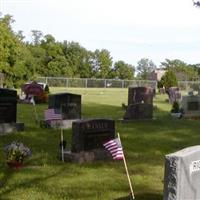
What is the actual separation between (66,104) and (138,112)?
10.5 feet

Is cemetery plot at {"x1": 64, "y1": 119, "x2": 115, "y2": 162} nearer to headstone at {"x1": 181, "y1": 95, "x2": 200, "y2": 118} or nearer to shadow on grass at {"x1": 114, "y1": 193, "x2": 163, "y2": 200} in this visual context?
shadow on grass at {"x1": 114, "y1": 193, "x2": 163, "y2": 200}

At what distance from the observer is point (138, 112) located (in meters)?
20.8

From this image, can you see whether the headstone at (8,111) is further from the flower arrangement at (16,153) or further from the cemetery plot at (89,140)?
the flower arrangement at (16,153)

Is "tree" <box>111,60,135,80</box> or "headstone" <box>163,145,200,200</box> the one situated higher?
"tree" <box>111,60,135,80</box>

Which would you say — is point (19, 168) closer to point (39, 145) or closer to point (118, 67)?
point (39, 145)

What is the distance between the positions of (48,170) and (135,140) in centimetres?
496

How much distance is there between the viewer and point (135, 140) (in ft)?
50.5

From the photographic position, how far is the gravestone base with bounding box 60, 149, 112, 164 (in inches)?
464

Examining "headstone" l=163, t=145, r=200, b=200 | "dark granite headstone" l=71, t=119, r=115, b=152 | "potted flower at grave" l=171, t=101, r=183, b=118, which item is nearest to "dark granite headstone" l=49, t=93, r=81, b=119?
"potted flower at grave" l=171, t=101, r=183, b=118

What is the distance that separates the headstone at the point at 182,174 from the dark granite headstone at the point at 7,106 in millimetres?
10285

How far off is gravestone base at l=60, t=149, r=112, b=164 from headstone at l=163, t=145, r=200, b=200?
17.3 ft

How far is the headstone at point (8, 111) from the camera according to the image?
52.9 ft

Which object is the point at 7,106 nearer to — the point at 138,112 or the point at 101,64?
the point at 138,112

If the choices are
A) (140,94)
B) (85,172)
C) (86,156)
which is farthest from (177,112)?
(85,172)
